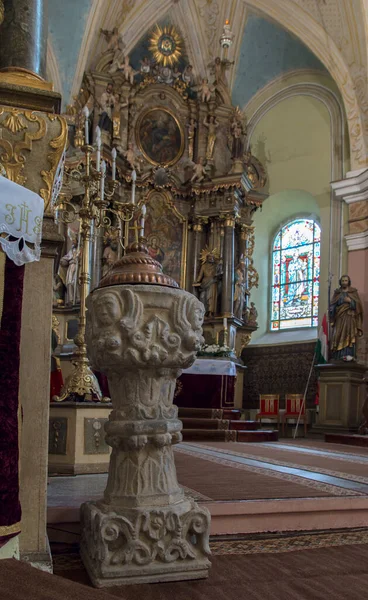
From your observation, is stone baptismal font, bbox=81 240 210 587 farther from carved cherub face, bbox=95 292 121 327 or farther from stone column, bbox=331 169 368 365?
stone column, bbox=331 169 368 365

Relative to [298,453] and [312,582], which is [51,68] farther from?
[312,582]

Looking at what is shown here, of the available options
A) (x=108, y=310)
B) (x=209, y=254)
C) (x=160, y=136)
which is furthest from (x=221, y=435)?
(x=160, y=136)

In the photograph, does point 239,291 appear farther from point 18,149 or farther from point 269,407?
point 18,149

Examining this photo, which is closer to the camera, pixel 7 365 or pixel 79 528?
pixel 7 365

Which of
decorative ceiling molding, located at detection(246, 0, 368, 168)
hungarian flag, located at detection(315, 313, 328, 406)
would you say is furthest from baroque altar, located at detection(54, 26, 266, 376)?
hungarian flag, located at detection(315, 313, 328, 406)

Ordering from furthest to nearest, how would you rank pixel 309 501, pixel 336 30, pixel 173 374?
pixel 336 30 < pixel 309 501 < pixel 173 374

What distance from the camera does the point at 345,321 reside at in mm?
11516

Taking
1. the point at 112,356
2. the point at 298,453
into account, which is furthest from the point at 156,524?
the point at 298,453

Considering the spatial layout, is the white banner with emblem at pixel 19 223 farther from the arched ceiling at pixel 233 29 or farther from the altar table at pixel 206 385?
the arched ceiling at pixel 233 29

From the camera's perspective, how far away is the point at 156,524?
7.86 ft

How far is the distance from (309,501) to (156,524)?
1109 millimetres

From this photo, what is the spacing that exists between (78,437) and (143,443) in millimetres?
2055

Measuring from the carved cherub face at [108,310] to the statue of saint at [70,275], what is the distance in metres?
9.66

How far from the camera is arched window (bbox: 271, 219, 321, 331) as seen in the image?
47.6 ft
